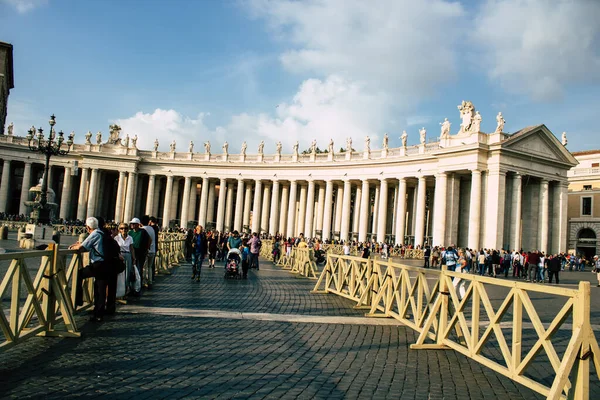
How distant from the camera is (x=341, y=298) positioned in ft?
49.0

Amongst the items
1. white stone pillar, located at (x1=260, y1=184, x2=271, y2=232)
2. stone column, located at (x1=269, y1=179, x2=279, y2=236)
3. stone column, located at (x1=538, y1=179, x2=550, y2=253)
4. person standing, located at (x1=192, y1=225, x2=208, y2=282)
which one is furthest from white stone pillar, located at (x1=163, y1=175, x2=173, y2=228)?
person standing, located at (x1=192, y1=225, x2=208, y2=282)

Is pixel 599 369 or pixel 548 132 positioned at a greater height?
pixel 548 132

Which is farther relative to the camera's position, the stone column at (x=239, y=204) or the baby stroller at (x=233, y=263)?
the stone column at (x=239, y=204)

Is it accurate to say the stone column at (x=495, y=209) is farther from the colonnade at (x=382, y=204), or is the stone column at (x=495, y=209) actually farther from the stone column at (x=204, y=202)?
the stone column at (x=204, y=202)

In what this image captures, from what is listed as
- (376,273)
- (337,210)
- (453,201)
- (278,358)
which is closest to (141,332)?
(278,358)

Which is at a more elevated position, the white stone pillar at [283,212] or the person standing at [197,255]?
the white stone pillar at [283,212]

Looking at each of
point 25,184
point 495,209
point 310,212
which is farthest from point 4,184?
point 495,209

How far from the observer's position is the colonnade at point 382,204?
43875 millimetres

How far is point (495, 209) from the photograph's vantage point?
42.0 metres

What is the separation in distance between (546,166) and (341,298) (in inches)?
1605

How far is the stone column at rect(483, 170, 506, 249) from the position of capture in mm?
41656

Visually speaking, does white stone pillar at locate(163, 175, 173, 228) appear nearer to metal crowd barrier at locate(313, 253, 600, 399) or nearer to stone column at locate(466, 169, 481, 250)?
stone column at locate(466, 169, 481, 250)

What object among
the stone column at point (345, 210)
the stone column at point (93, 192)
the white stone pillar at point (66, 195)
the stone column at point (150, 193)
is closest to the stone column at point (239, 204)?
the stone column at point (150, 193)

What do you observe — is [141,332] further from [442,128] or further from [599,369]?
[442,128]
